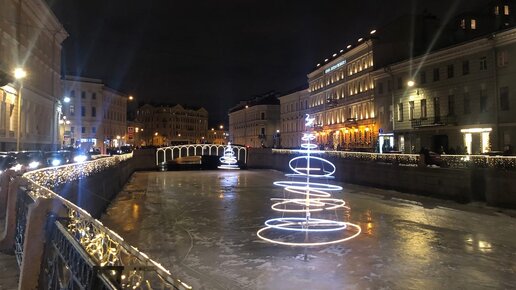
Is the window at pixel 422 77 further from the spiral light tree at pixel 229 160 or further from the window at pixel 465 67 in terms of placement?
the spiral light tree at pixel 229 160

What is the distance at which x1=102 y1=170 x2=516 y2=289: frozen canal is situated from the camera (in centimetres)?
1338

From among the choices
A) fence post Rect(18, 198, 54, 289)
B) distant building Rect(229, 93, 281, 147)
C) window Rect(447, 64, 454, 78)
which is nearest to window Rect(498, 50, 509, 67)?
window Rect(447, 64, 454, 78)

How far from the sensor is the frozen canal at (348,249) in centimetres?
1338

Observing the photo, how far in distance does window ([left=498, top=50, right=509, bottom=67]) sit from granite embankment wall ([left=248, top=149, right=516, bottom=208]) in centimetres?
1434

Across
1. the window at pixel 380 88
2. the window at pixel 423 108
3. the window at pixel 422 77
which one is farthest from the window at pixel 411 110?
the window at pixel 380 88

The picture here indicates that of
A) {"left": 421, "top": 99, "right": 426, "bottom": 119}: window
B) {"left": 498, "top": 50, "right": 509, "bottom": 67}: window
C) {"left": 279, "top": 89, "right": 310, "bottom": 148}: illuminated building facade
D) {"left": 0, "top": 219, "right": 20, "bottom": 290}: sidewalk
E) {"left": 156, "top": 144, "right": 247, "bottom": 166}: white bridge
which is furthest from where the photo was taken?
{"left": 279, "top": 89, "right": 310, "bottom": 148}: illuminated building facade

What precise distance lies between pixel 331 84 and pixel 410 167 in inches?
2198

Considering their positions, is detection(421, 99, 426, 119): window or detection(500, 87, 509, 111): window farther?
detection(421, 99, 426, 119): window

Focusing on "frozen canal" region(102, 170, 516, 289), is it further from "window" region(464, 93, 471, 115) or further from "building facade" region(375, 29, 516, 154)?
"window" region(464, 93, 471, 115)

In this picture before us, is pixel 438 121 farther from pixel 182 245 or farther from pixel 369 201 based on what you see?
pixel 182 245

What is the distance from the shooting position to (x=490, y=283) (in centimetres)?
1297

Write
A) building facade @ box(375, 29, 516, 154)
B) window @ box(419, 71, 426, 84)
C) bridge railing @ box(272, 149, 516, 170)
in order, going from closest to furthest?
1. bridge railing @ box(272, 149, 516, 170)
2. building facade @ box(375, 29, 516, 154)
3. window @ box(419, 71, 426, 84)

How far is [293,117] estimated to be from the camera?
4658 inches

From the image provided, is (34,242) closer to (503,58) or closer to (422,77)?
(503,58)
